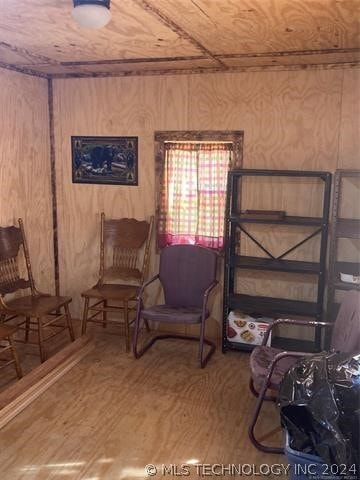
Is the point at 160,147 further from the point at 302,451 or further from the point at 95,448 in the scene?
the point at 302,451

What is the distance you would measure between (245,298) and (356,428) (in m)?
1.90

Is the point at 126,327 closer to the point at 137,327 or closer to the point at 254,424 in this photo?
the point at 137,327

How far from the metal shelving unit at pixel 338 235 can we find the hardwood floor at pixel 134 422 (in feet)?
2.77

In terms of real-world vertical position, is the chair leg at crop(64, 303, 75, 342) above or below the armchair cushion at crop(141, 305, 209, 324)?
below

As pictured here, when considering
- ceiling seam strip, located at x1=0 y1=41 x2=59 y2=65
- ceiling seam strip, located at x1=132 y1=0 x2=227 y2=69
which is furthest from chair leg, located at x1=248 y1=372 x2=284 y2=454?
ceiling seam strip, located at x1=0 y1=41 x2=59 y2=65

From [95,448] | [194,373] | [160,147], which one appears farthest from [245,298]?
[95,448]

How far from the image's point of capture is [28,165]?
384cm

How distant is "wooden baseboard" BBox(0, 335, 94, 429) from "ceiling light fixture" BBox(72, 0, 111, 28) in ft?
7.01

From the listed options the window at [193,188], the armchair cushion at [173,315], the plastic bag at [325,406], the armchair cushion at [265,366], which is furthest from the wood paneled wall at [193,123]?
the plastic bag at [325,406]

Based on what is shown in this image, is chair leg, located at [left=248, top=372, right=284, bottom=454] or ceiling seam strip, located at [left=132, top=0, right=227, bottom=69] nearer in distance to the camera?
ceiling seam strip, located at [left=132, top=0, right=227, bottom=69]

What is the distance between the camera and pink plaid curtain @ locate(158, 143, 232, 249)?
12.1ft

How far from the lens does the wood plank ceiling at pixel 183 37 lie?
2.09 meters

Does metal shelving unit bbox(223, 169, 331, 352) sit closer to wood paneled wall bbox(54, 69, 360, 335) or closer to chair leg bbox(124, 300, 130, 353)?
wood paneled wall bbox(54, 69, 360, 335)

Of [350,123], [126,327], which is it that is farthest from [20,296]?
[350,123]
